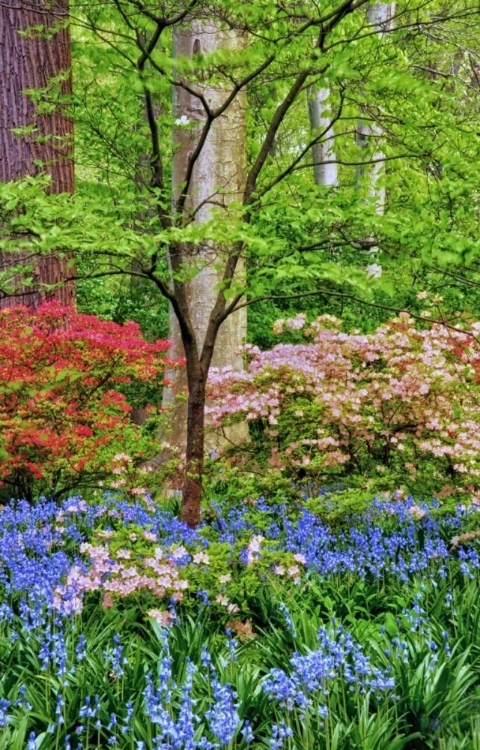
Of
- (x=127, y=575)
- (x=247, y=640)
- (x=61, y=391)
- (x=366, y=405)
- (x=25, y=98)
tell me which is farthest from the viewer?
(x=25, y=98)

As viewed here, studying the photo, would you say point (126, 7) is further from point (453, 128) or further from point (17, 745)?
point (17, 745)

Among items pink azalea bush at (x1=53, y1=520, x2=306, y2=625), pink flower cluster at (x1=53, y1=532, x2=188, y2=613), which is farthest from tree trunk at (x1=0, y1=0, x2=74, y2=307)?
pink flower cluster at (x1=53, y1=532, x2=188, y2=613)

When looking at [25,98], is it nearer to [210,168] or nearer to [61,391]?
[210,168]

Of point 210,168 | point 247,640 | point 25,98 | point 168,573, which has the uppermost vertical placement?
point 25,98

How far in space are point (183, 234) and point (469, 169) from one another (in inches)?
72.7

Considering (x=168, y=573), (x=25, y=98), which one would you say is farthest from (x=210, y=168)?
(x=168, y=573)

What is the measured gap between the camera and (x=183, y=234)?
3461 millimetres

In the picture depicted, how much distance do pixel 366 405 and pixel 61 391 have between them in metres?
2.45

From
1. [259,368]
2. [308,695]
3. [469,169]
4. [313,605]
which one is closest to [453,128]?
[469,169]

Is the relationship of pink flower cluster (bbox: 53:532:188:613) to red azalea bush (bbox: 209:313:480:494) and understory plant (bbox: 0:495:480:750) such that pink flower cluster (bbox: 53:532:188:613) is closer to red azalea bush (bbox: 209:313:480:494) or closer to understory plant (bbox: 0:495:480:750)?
understory plant (bbox: 0:495:480:750)

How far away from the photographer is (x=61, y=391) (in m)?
5.30

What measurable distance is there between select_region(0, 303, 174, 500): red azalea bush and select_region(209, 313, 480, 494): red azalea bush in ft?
3.01

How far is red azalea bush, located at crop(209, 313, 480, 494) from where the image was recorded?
→ 567 cm

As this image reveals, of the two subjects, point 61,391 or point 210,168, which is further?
point 210,168
